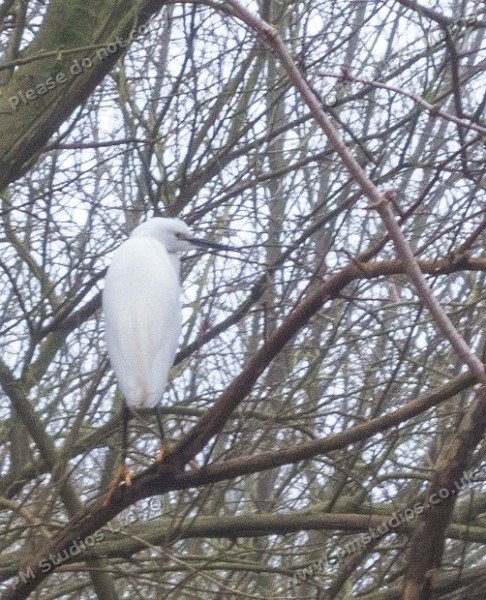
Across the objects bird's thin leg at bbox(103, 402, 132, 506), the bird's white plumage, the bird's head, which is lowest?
bird's thin leg at bbox(103, 402, 132, 506)

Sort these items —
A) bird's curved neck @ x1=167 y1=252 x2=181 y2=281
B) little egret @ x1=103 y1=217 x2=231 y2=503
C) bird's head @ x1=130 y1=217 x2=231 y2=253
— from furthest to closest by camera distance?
1. bird's curved neck @ x1=167 y1=252 x2=181 y2=281
2. bird's head @ x1=130 y1=217 x2=231 y2=253
3. little egret @ x1=103 y1=217 x2=231 y2=503

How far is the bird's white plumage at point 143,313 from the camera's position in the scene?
3342mm

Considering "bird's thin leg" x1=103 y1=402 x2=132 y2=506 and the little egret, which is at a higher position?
the little egret

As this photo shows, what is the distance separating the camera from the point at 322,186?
565 cm

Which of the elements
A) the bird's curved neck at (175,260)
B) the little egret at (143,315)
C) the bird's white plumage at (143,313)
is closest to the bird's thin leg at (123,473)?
the little egret at (143,315)

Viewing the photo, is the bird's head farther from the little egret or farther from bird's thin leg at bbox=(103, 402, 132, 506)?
bird's thin leg at bbox=(103, 402, 132, 506)

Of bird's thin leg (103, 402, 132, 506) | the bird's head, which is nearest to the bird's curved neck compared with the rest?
the bird's head

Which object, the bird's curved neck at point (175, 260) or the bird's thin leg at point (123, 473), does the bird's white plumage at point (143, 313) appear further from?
the bird's thin leg at point (123, 473)

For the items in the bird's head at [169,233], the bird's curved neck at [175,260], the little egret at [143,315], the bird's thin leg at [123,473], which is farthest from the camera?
the bird's curved neck at [175,260]

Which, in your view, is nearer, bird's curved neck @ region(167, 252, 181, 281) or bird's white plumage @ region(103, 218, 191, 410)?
bird's white plumage @ region(103, 218, 191, 410)

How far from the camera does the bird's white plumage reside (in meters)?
3.34

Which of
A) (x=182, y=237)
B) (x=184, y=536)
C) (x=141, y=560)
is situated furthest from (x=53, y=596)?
(x=182, y=237)

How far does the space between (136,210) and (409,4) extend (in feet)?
4.96

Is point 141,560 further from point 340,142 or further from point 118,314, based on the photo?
point 340,142
